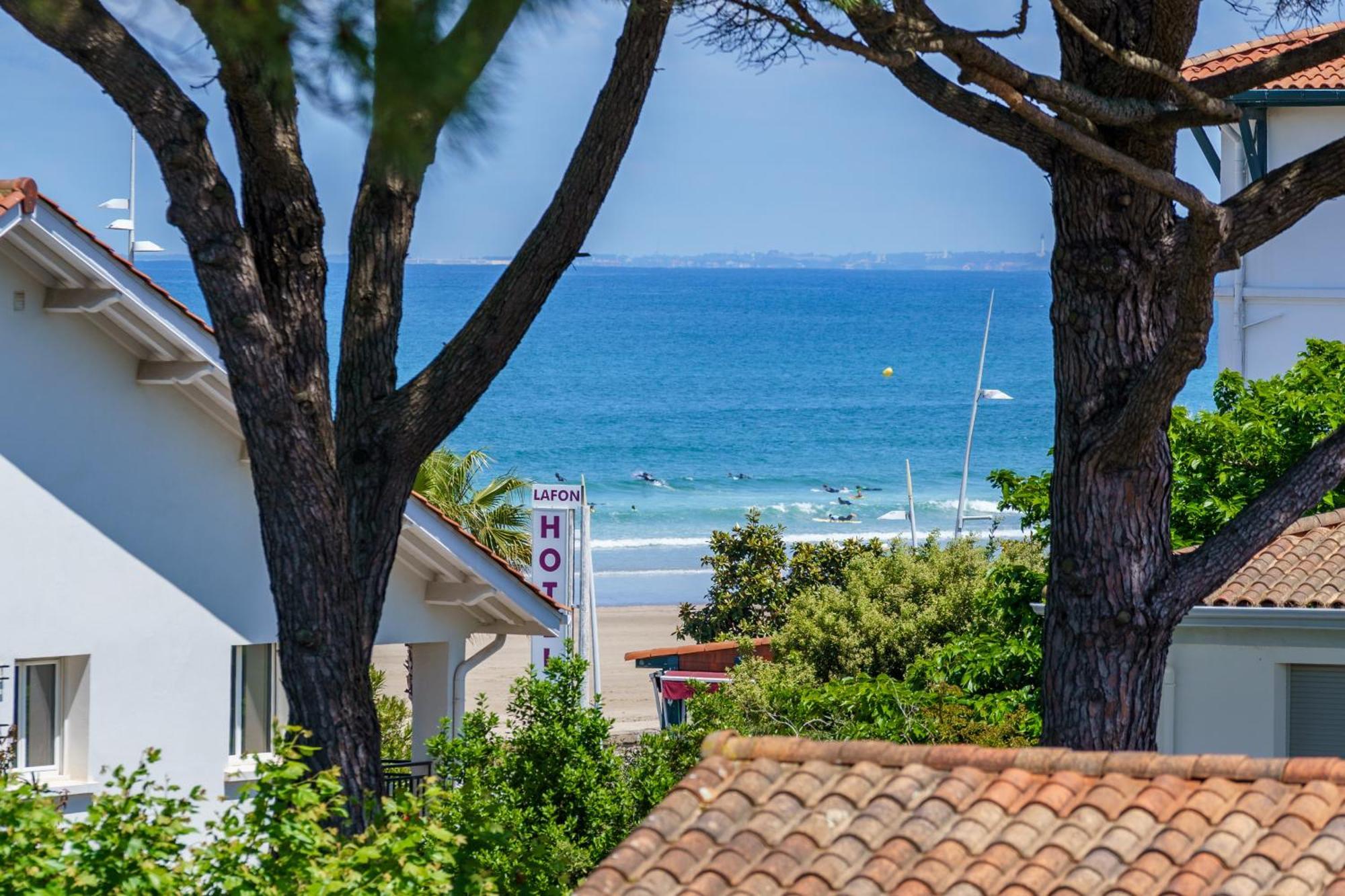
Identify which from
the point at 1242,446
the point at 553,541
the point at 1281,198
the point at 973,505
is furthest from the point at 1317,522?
the point at 973,505

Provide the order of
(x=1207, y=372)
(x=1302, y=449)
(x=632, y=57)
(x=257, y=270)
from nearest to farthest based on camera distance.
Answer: (x=257, y=270)
(x=632, y=57)
(x=1302, y=449)
(x=1207, y=372)

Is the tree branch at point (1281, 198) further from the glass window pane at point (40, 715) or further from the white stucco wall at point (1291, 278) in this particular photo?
the white stucco wall at point (1291, 278)

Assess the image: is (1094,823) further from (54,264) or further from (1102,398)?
(54,264)

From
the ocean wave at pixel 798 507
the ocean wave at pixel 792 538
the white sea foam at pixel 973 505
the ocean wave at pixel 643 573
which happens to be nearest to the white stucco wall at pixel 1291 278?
the ocean wave at pixel 643 573

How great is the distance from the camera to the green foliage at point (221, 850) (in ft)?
18.8

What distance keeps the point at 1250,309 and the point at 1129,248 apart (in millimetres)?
15587

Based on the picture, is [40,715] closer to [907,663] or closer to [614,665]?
[907,663]

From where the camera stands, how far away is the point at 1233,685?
42.7 ft

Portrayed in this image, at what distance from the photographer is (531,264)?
8.35 m

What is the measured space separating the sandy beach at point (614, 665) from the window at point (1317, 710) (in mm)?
16630

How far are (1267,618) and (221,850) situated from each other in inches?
351

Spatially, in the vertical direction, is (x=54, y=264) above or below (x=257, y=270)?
above

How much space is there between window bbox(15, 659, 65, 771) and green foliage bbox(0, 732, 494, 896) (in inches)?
270

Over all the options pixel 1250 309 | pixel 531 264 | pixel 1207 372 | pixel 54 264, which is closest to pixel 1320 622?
pixel 531 264
